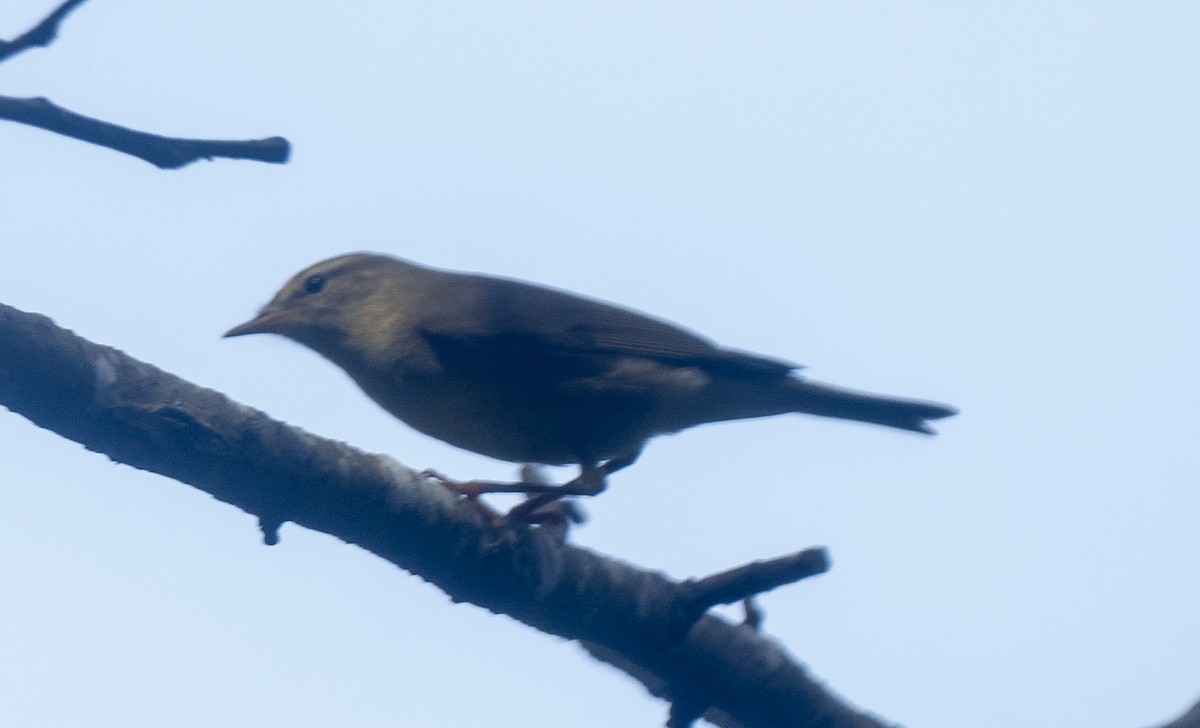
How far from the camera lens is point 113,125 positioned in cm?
282

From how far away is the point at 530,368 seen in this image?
5.64 meters

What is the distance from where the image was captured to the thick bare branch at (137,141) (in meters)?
2.71

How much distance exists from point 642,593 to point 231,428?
1699mm

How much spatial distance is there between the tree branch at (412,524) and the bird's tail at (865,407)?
159cm

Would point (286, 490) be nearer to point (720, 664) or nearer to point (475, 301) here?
point (720, 664)

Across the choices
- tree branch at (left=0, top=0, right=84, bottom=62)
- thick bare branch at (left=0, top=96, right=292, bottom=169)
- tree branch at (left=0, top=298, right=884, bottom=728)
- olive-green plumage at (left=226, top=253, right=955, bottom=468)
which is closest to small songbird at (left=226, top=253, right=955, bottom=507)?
olive-green plumage at (left=226, top=253, right=955, bottom=468)

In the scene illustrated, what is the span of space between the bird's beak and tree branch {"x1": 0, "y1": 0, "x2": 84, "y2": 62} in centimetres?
323

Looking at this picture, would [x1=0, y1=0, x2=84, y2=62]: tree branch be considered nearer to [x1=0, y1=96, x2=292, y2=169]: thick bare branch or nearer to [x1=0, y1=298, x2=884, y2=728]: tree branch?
[x1=0, y1=96, x2=292, y2=169]: thick bare branch

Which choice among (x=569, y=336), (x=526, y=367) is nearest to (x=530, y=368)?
(x=526, y=367)

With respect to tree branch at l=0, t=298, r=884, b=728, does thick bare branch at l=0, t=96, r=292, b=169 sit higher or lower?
higher

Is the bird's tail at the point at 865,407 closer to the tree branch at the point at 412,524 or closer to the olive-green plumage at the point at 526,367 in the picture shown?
the olive-green plumage at the point at 526,367

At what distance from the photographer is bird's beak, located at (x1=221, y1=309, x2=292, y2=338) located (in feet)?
19.9

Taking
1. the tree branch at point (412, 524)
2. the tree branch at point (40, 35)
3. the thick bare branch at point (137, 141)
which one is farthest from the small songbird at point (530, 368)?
the tree branch at point (40, 35)

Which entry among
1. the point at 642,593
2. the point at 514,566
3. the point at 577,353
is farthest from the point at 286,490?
the point at 577,353
